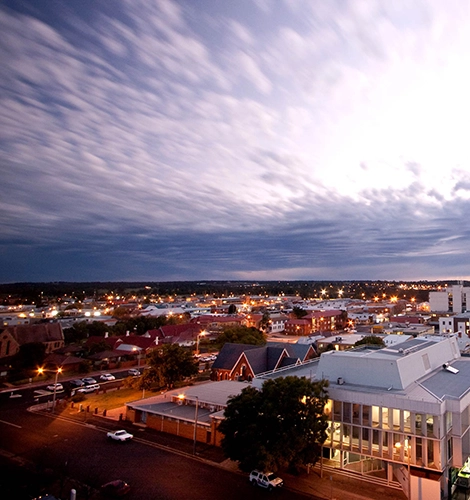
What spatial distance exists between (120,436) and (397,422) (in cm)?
2321

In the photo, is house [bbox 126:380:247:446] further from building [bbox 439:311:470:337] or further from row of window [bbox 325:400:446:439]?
building [bbox 439:311:470:337]

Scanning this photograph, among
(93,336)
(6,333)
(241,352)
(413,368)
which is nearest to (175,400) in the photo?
(241,352)

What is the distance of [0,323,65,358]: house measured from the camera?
66.2 meters

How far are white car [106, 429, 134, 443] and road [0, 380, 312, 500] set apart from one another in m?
0.53

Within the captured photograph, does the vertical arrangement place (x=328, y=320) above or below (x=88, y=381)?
above

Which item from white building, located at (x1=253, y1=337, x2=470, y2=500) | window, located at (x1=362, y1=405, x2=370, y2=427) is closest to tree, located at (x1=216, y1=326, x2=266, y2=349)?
white building, located at (x1=253, y1=337, x2=470, y2=500)

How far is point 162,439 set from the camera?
36.1m

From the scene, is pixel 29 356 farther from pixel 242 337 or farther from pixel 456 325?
pixel 456 325

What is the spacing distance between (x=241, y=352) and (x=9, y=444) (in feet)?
100.0

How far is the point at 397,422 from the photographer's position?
27594mm

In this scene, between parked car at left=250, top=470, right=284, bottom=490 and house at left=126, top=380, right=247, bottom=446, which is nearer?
parked car at left=250, top=470, right=284, bottom=490

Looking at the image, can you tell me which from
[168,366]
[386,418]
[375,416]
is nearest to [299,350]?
[168,366]

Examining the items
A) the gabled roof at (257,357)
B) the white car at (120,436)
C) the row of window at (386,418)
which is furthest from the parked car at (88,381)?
the row of window at (386,418)

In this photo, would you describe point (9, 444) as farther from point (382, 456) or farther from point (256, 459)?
point (382, 456)
